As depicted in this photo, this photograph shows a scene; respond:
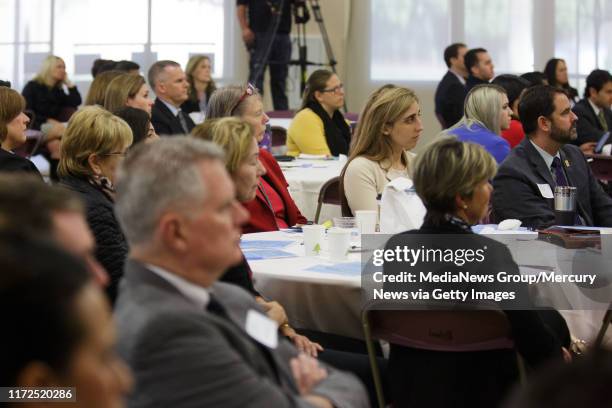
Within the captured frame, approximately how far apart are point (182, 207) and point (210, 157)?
14 centimetres

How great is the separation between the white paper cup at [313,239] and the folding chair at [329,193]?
2023 mm

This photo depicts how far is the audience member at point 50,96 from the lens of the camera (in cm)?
1052

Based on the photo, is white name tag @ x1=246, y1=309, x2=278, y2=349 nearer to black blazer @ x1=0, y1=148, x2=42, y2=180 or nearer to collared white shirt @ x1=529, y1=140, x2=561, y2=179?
black blazer @ x1=0, y1=148, x2=42, y2=180

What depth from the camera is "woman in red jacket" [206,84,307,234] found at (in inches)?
169

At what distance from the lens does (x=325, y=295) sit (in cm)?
327

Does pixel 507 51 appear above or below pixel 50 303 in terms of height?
above

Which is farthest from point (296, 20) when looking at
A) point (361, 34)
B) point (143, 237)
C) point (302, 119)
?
point (143, 237)

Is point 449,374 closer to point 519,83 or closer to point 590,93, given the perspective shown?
point 519,83

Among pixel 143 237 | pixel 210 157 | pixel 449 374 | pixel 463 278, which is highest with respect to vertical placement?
pixel 210 157

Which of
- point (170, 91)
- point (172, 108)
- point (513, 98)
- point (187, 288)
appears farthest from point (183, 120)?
point (187, 288)

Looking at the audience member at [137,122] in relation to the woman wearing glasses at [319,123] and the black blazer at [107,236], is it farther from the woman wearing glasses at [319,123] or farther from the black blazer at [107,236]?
the woman wearing glasses at [319,123]

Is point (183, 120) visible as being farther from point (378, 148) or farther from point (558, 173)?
point (558, 173)

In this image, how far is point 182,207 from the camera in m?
1.91

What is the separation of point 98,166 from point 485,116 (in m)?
2.97
